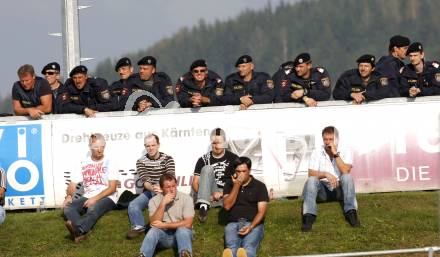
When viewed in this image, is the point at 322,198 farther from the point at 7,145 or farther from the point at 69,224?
the point at 7,145

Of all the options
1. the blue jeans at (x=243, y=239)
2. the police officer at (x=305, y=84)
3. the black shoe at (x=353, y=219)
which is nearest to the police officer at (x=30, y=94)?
the police officer at (x=305, y=84)

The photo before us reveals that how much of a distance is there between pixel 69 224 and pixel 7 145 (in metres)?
2.15

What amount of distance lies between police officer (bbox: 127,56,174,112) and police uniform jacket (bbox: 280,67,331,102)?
5.96ft

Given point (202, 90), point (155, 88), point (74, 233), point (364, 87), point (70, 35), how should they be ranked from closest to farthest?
1. point (74, 233)
2. point (364, 87)
3. point (202, 90)
4. point (155, 88)
5. point (70, 35)

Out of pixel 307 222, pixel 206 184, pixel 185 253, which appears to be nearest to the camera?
pixel 185 253

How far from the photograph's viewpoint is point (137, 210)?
15.4 m

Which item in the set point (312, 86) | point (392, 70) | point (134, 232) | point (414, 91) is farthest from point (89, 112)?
point (414, 91)

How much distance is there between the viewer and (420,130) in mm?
16609

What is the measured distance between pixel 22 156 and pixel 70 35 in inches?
151

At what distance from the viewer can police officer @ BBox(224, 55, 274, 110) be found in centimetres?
1675

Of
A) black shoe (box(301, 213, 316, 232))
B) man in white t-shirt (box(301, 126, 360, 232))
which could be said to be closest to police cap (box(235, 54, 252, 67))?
man in white t-shirt (box(301, 126, 360, 232))

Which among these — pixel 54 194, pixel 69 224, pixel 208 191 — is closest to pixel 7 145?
pixel 54 194

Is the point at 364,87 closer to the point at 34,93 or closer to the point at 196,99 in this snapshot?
the point at 196,99

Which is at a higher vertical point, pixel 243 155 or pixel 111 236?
pixel 243 155
